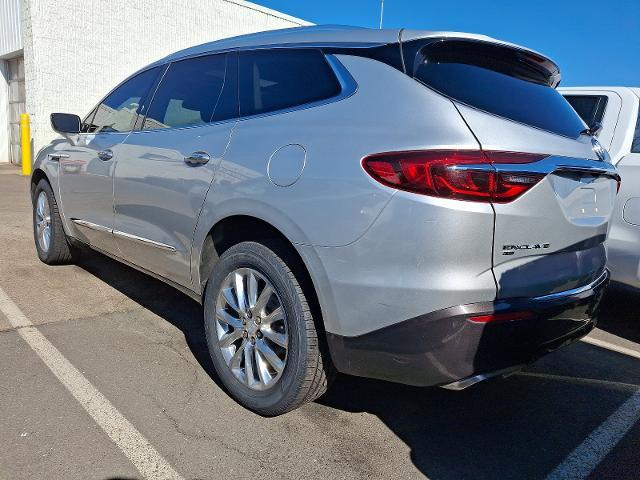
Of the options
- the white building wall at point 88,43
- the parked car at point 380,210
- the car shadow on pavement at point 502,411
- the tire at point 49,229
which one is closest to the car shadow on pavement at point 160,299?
the car shadow on pavement at point 502,411

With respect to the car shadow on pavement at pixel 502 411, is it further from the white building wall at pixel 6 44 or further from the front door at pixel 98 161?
the white building wall at pixel 6 44

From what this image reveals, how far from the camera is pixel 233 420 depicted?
249cm

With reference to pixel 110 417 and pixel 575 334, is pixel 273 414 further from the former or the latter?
pixel 575 334

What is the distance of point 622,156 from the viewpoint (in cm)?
406

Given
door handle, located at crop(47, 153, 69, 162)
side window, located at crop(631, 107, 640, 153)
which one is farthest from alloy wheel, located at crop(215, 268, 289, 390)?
side window, located at crop(631, 107, 640, 153)

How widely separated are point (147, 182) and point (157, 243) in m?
0.38

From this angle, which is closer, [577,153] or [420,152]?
[420,152]

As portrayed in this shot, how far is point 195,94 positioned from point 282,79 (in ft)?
2.60

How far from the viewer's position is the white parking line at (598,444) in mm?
2229

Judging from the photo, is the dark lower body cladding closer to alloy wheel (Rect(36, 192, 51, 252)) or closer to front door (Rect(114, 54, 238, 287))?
front door (Rect(114, 54, 238, 287))

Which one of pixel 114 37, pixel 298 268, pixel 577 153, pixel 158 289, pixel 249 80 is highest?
pixel 114 37

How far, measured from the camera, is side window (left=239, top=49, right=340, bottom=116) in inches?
95.7

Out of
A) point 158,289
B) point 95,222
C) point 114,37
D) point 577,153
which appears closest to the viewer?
point 577,153

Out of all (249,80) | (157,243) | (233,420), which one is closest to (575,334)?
(233,420)
